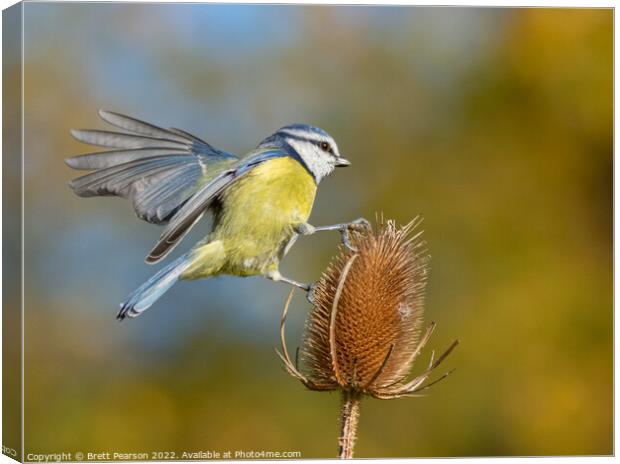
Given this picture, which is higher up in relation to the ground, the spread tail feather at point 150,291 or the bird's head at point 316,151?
the bird's head at point 316,151

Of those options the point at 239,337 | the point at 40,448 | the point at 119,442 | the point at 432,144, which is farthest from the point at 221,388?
the point at 432,144

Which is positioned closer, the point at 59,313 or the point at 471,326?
the point at 59,313

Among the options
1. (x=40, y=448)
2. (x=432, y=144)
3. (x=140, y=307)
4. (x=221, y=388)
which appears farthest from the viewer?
(x=432, y=144)

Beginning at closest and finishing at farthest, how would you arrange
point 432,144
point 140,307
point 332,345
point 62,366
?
point 332,345
point 140,307
point 62,366
point 432,144

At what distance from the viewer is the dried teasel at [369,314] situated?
3760mm

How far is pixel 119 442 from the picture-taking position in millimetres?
4906

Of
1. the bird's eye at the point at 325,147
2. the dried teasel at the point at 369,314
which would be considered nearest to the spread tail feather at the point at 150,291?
the dried teasel at the point at 369,314

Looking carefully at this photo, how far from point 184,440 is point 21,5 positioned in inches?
94.0

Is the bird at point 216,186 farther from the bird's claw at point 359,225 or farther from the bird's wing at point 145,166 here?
the bird's claw at point 359,225

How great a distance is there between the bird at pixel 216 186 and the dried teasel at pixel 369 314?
589 mm

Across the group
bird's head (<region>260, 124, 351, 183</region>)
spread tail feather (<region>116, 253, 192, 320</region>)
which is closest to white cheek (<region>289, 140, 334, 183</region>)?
bird's head (<region>260, 124, 351, 183</region>)

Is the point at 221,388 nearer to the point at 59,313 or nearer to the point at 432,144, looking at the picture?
the point at 59,313

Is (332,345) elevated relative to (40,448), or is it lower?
elevated

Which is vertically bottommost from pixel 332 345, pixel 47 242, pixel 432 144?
pixel 332 345
